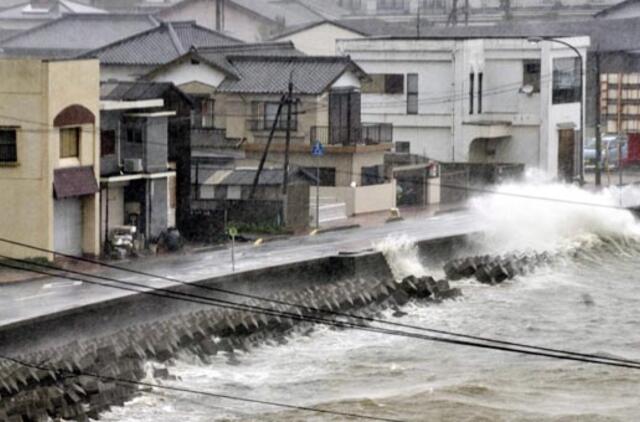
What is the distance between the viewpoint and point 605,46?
63312 millimetres

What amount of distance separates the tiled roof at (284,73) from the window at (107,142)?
10.7 metres

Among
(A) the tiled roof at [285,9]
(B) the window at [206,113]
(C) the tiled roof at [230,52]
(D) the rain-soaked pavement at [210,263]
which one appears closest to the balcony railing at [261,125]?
(B) the window at [206,113]

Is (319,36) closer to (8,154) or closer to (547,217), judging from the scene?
(547,217)

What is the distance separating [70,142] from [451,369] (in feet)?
Answer: 32.7

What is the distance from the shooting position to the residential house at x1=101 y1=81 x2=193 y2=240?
34125 mm

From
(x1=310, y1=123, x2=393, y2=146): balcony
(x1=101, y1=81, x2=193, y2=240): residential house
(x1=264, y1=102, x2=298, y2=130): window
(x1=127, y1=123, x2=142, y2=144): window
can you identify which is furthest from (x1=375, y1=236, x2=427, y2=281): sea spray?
(x1=264, y1=102, x2=298, y2=130): window

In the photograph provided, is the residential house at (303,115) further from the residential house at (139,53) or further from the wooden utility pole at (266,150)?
the residential house at (139,53)

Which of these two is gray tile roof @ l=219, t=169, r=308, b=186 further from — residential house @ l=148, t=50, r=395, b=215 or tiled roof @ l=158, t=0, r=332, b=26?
tiled roof @ l=158, t=0, r=332, b=26

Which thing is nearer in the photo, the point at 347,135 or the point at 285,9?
the point at 347,135

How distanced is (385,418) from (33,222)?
433 inches

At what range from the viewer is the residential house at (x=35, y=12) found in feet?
225

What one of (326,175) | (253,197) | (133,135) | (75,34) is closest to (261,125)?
(326,175)

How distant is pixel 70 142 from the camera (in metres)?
32.6

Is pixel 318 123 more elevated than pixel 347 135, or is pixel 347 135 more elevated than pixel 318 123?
pixel 318 123
